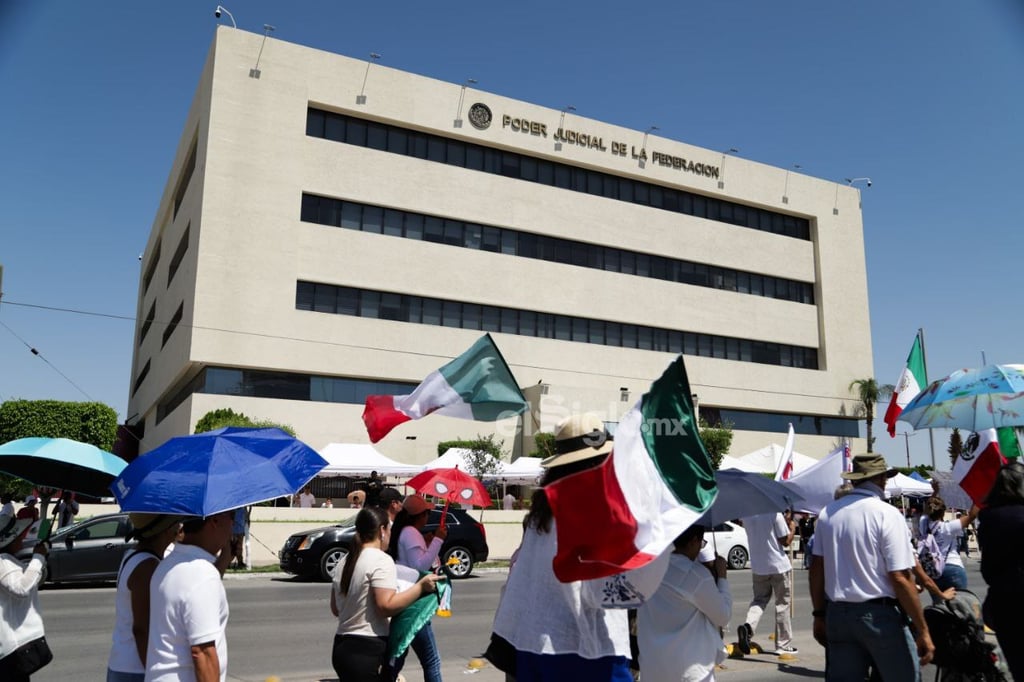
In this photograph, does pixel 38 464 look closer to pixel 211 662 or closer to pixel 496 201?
pixel 211 662

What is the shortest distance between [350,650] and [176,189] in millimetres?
48129

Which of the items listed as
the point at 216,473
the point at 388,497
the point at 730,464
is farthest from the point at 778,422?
the point at 216,473

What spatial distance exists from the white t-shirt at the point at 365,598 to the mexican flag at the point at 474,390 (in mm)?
2171

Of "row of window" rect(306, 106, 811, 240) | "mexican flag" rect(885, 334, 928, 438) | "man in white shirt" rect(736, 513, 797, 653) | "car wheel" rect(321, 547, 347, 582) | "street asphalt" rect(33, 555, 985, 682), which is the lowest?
"street asphalt" rect(33, 555, 985, 682)

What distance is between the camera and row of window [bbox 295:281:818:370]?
3762 cm

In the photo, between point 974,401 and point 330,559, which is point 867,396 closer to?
point 330,559

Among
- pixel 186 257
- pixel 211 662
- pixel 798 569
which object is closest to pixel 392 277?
pixel 186 257

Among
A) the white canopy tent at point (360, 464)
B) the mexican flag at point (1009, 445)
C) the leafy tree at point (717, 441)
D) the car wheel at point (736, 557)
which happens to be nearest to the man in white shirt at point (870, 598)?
the mexican flag at point (1009, 445)

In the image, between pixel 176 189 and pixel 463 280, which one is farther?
pixel 176 189

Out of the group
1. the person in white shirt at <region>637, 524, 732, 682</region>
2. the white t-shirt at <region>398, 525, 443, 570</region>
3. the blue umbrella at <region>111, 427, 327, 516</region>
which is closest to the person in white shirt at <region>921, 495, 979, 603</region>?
the white t-shirt at <region>398, 525, 443, 570</region>

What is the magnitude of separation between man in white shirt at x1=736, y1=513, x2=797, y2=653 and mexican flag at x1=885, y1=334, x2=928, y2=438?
7.77 ft

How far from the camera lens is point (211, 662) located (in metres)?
3.39

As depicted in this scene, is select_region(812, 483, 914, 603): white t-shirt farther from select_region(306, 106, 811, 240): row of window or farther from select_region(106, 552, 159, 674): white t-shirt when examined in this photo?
select_region(306, 106, 811, 240): row of window

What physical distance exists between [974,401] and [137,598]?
5.65m
